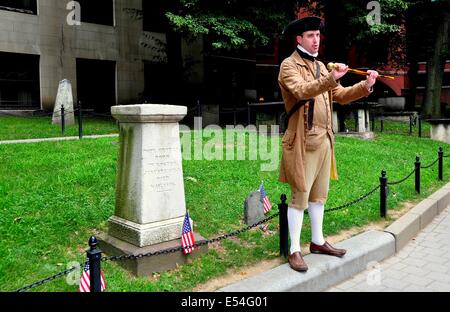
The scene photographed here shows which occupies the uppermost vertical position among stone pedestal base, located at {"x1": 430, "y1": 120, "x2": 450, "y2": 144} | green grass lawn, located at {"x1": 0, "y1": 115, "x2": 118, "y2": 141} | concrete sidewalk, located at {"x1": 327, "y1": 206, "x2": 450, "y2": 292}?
green grass lawn, located at {"x1": 0, "y1": 115, "x2": 118, "y2": 141}

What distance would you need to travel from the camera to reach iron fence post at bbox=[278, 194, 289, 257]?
16.0 feet

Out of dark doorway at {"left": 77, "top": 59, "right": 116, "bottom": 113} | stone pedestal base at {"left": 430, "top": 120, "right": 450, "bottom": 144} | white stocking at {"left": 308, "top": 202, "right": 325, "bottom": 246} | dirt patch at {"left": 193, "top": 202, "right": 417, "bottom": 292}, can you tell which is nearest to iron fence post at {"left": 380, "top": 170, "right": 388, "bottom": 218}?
dirt patch at {"left": 193, "top": 202, "right": 417, "bottom": 292}

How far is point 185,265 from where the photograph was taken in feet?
15.8

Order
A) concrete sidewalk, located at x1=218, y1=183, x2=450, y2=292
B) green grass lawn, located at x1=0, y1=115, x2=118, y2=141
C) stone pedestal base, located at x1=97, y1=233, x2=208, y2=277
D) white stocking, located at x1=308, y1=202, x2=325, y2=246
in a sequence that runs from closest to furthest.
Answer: concrete sidewalk, located at x1=218, y1=183, x2=450, y2=292 < stone pedestal base, located at x1=97, y1=233, x2=208, y2=277 < white stocking, located at x1=308, y1=202, x2=325, y2=246 < green grass lawn, located at x1=0, y1=115, x2=118, y2=141

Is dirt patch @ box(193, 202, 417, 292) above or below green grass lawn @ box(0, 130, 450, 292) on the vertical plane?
below

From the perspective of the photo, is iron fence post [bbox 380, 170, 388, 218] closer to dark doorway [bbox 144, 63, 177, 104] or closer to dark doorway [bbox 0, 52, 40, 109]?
dark doorway [bbox 0, 52, 40, 109]

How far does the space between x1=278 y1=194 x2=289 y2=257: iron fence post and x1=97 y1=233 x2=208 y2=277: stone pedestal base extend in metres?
0.87

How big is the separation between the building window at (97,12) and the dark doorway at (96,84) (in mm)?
1889

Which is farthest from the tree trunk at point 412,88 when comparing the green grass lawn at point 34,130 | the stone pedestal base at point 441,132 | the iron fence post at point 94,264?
the iron fence post at point 94,264

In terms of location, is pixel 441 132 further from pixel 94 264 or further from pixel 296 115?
pixel 94 264

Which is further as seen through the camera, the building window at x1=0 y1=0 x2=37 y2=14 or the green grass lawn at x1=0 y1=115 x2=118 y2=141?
the building window at x1=0 y1=0 x2=37 y2=14

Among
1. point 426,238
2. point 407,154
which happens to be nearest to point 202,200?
point 426,238

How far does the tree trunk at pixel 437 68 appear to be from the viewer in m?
23.0

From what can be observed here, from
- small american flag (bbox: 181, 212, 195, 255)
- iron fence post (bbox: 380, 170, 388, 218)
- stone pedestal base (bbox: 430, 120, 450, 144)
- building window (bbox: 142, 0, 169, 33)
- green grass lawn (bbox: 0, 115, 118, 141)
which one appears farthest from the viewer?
building window (bbox: 142, 0, 169, 33)
